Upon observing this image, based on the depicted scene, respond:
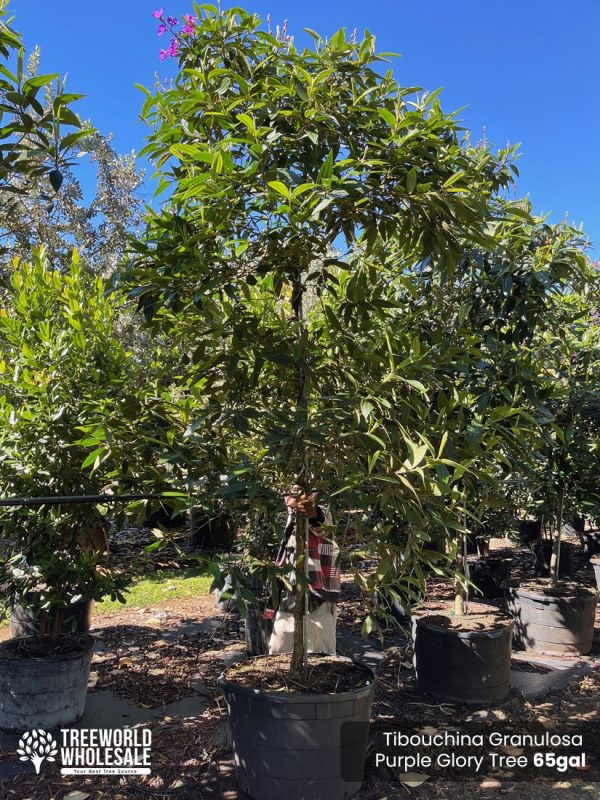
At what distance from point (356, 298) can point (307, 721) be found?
1.85 m

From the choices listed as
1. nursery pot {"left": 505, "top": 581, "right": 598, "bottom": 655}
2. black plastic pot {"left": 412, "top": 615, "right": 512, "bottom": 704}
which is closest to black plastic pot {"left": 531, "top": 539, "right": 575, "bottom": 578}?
nursery pot {"left": 505, "top": 581, "right": 598, "bottom": 655}

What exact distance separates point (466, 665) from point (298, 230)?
325cm

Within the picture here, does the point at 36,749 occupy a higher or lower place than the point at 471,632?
lower

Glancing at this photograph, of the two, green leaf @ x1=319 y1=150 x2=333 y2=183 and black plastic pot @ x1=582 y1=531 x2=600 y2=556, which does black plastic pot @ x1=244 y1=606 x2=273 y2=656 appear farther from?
black plastic pot @ x1=582 y1=531 x2=600 y2=556

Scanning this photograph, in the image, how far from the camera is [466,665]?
4172 mm

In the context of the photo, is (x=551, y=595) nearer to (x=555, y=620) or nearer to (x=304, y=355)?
(x=555, y=620)

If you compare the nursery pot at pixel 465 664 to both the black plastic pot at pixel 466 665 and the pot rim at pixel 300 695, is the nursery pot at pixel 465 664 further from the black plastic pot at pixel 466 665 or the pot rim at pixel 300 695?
the pot rim at pixel 300 695

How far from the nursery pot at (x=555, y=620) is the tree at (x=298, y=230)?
3.23 meters

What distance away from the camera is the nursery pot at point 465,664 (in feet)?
13.7

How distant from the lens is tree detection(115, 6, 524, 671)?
2.37m

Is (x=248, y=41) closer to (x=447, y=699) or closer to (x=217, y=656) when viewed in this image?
(x=447, y=699)

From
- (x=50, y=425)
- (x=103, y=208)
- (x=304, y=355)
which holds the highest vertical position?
(x=103, y=208)

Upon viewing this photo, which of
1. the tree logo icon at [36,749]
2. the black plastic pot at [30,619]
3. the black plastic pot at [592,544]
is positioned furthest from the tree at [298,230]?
the black plastic pot at [592,544]

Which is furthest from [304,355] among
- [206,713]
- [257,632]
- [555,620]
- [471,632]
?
[555,620]
